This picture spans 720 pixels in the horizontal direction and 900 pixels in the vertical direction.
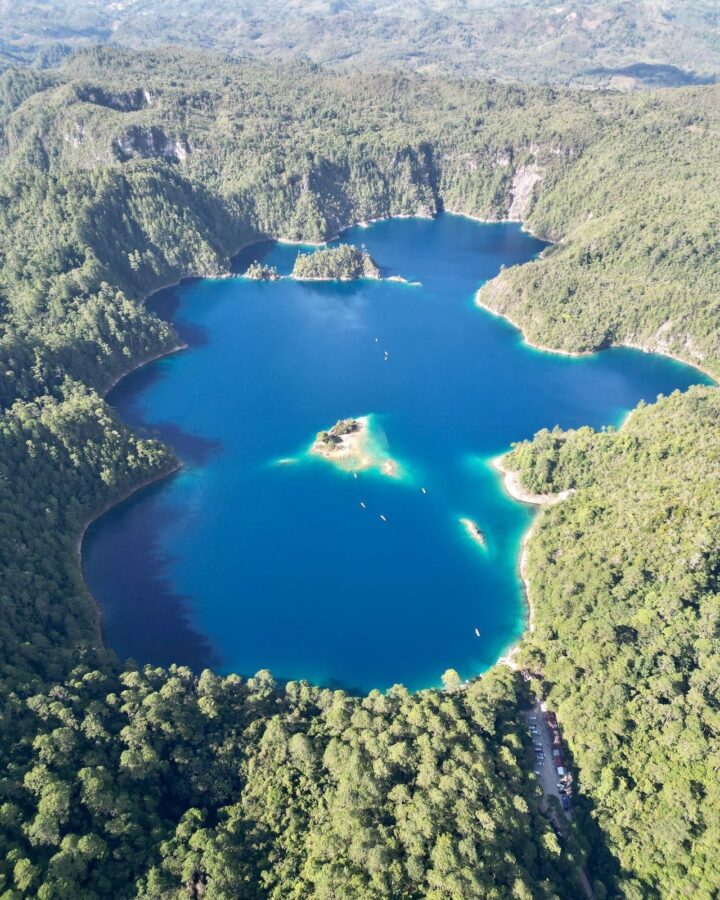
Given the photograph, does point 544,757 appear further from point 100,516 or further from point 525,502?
point 100,516

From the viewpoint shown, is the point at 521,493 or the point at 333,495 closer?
the point at 333,495

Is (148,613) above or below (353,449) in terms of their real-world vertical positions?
below

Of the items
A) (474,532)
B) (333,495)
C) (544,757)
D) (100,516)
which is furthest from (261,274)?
(544,757)

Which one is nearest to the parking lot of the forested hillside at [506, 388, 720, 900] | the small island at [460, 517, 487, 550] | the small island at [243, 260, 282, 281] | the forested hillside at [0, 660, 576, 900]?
the forested hillside at [506, 388, 720, 900]

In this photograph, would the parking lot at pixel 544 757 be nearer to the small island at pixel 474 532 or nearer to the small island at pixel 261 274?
the small island at pixel 474 532

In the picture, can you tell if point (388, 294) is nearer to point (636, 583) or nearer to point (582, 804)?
point (636, 583)

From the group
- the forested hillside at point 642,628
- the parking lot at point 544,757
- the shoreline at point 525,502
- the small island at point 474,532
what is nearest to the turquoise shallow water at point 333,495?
the shoreline at point 525,502

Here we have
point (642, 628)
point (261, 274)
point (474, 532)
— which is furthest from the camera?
point (261, 274)
